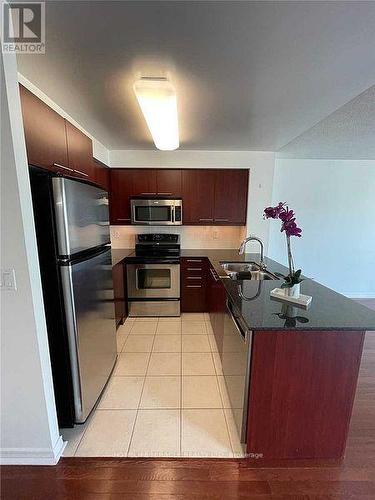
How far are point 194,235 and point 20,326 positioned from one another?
280cm

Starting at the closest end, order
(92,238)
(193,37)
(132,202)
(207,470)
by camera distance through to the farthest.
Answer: (193,37), (207,470), (92,238), (132,202)

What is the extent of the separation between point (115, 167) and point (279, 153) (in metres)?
2.48

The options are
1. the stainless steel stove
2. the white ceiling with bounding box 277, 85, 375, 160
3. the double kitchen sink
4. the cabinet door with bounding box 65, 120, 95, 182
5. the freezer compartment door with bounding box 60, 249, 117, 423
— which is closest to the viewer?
the freezer compartment door with bounding box 60, 249, 117, 423

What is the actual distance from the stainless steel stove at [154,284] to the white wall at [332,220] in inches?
72.2

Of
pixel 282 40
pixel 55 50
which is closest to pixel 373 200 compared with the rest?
pixel 282 40

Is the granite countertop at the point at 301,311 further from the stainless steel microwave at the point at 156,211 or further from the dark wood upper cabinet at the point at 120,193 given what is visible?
the dark wood upper cabinet at the point at 120,193

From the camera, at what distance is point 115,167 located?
332 cm

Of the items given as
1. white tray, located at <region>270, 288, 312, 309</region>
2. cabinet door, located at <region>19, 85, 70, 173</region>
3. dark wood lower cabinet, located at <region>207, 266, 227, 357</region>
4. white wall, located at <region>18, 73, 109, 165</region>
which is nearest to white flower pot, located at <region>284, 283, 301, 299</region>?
white tray, located at <region>270, 288, 312, 309</region>

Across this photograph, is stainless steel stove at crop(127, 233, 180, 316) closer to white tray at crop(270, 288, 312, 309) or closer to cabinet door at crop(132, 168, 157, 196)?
cabinet door at crop(132, 168, 157, 196)

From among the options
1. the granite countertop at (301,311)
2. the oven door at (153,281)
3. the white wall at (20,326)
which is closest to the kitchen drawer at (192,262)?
the oven door at (153,281)

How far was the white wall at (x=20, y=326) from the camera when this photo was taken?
1.08 m

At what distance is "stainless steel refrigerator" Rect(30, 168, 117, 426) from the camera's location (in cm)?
130

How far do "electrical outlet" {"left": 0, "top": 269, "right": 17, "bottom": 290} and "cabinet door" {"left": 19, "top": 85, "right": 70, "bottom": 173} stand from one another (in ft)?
1.98

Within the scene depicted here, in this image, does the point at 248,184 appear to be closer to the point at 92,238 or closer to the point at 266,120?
the point at 266,120
